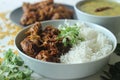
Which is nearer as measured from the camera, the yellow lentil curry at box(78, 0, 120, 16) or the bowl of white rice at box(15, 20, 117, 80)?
the bowl of white rice at box(15, 20, 117, 80)

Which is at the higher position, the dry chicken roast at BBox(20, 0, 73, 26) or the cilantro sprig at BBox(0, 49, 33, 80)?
the dry chicken roast at BBox(20, 0, 73, 26)

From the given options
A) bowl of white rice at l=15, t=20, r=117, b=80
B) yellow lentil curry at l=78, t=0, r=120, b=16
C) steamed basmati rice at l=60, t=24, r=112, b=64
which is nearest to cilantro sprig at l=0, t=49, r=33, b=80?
bowl of white rice at l=15, t=20, r=117, b=80

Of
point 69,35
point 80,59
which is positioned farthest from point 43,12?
point 80,59

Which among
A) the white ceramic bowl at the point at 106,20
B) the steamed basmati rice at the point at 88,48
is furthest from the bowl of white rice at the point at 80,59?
the white ceramic bowl at the point at 106,20

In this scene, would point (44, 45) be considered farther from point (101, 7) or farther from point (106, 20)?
point (101, 7)

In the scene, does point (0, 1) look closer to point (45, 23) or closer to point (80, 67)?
point (45, 23)

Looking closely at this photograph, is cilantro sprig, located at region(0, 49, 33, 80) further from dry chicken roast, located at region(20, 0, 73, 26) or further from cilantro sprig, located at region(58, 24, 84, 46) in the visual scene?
dry chicken roast, located at region(20, 0, 73, 26)

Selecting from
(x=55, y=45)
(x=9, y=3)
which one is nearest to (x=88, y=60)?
(x=55, y=45)
